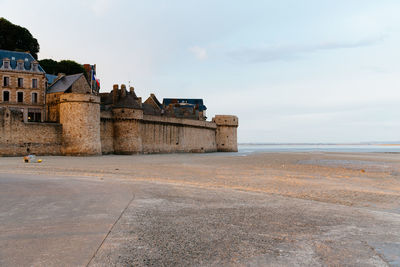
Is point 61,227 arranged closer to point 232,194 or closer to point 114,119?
point 232,194

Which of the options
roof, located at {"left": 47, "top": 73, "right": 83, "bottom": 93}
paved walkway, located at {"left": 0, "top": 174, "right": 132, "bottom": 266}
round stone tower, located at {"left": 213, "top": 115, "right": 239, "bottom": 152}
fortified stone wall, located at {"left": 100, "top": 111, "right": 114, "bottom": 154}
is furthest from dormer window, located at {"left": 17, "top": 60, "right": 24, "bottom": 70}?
round stone tower, located at {"left": 213, "top": 115, "right": 239, "bottom": 152}

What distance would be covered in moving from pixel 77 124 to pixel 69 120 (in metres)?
0.81

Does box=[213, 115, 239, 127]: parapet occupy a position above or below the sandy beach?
above

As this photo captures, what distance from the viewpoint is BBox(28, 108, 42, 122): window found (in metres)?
34.9

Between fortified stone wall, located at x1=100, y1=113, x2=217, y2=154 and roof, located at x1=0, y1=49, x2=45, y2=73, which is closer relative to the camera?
roof, located at x1=0, y1=49, x2=45, y2=73

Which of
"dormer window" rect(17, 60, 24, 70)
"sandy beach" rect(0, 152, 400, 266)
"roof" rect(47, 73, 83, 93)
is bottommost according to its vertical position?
"sandy beach" rect(0, 152, 400, 266)

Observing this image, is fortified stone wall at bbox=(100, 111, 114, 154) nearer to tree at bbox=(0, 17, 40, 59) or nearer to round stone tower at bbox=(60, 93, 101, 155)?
round stone tower at bbox=(60, 93, 101, 155)

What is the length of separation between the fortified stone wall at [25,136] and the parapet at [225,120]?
105ft

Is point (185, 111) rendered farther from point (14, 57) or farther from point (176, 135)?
point (14, 57)

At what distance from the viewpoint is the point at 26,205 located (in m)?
7.08

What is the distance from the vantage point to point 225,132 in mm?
59094

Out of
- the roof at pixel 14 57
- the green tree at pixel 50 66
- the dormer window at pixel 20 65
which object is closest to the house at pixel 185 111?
the green tree at pixel 50 66

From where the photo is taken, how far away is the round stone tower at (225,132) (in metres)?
58.8

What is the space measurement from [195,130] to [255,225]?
1791 inches
